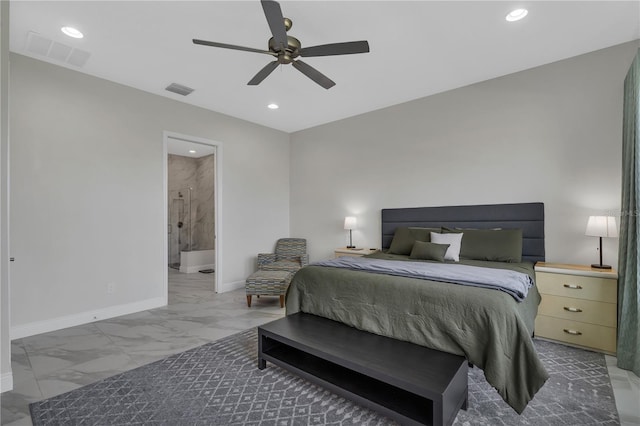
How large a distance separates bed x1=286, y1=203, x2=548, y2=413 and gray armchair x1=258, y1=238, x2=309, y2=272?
1752 mm

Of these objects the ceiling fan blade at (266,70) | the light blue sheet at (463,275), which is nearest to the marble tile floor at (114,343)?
the light blue sheet at (463,275)

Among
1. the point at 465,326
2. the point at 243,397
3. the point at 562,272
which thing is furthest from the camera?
the point at 562,272

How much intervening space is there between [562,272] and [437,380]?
6.72 feet

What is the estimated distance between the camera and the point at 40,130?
3092mm

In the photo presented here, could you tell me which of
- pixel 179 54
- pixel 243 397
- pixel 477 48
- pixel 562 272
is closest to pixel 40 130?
pixel 179 54

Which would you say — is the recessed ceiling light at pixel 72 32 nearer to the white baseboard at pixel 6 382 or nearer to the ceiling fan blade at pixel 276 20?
the ceiling fan blade at pixel 276 20

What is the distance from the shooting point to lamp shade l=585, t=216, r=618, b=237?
2.66m

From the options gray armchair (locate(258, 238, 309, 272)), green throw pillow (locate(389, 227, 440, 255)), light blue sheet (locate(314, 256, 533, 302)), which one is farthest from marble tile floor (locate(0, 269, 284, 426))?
green throw pillow (locate(389, 227, 440, 255))

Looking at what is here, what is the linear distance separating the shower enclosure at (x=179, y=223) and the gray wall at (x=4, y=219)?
5483mm

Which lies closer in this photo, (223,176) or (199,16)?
(199,16)

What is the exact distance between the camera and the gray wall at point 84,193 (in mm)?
3006

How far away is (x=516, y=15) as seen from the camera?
242 centimetres

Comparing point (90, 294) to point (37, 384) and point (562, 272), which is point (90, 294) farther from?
point (562, 272)

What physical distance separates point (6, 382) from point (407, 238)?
3.85 meters
